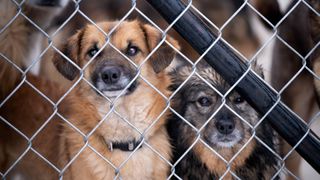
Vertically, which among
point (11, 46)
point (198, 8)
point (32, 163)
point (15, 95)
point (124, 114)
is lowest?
point (32, 163)

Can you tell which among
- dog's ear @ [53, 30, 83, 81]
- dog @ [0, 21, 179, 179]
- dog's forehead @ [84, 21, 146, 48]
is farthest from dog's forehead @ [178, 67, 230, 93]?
dog's ear @ [53, 30, 83, 81]

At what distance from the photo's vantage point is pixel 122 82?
9.64ft

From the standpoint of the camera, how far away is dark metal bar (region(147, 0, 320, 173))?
2.38m

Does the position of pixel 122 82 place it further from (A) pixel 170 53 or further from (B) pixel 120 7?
(B) pixel 120 7

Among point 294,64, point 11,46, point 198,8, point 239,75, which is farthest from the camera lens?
point 198,8

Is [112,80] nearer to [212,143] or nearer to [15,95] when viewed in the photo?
[212,143]

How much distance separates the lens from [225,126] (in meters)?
2.97

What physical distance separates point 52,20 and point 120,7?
64 centimetres

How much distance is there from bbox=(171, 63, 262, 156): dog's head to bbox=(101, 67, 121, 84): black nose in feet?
1.56

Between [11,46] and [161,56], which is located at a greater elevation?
[161,56]

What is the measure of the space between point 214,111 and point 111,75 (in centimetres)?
59

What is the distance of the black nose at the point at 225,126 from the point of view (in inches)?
117

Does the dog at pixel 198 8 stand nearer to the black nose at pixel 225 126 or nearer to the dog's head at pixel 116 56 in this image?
the dog's head at pixel 116 56

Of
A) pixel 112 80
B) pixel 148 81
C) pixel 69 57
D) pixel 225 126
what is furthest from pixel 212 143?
pixel 69 57
